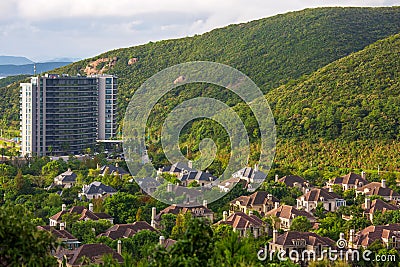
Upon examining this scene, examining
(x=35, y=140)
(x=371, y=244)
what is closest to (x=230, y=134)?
(x=35, y=140)

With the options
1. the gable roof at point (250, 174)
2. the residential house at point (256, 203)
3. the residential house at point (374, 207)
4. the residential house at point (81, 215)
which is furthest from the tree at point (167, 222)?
the gable roof at point (250, 174)

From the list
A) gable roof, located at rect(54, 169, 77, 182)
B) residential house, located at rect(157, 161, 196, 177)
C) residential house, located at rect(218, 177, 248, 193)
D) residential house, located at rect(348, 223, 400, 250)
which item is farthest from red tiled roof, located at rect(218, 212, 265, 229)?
gable roof, located at rect(54, 169, 77, 182)

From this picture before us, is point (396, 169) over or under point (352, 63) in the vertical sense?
under

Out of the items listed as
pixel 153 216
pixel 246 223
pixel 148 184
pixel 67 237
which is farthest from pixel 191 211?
pixel 148 184

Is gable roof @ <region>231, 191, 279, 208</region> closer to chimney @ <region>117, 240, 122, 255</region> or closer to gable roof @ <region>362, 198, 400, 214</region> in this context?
gable roof @ <region>362, 198, 400, 214</region>

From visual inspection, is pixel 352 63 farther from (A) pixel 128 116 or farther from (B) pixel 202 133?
(A) pixel 128 116

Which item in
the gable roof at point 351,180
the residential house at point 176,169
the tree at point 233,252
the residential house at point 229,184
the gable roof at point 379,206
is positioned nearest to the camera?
the tree at point 233,252

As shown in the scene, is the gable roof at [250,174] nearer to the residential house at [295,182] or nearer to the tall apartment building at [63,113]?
the residential house at [295,182]
